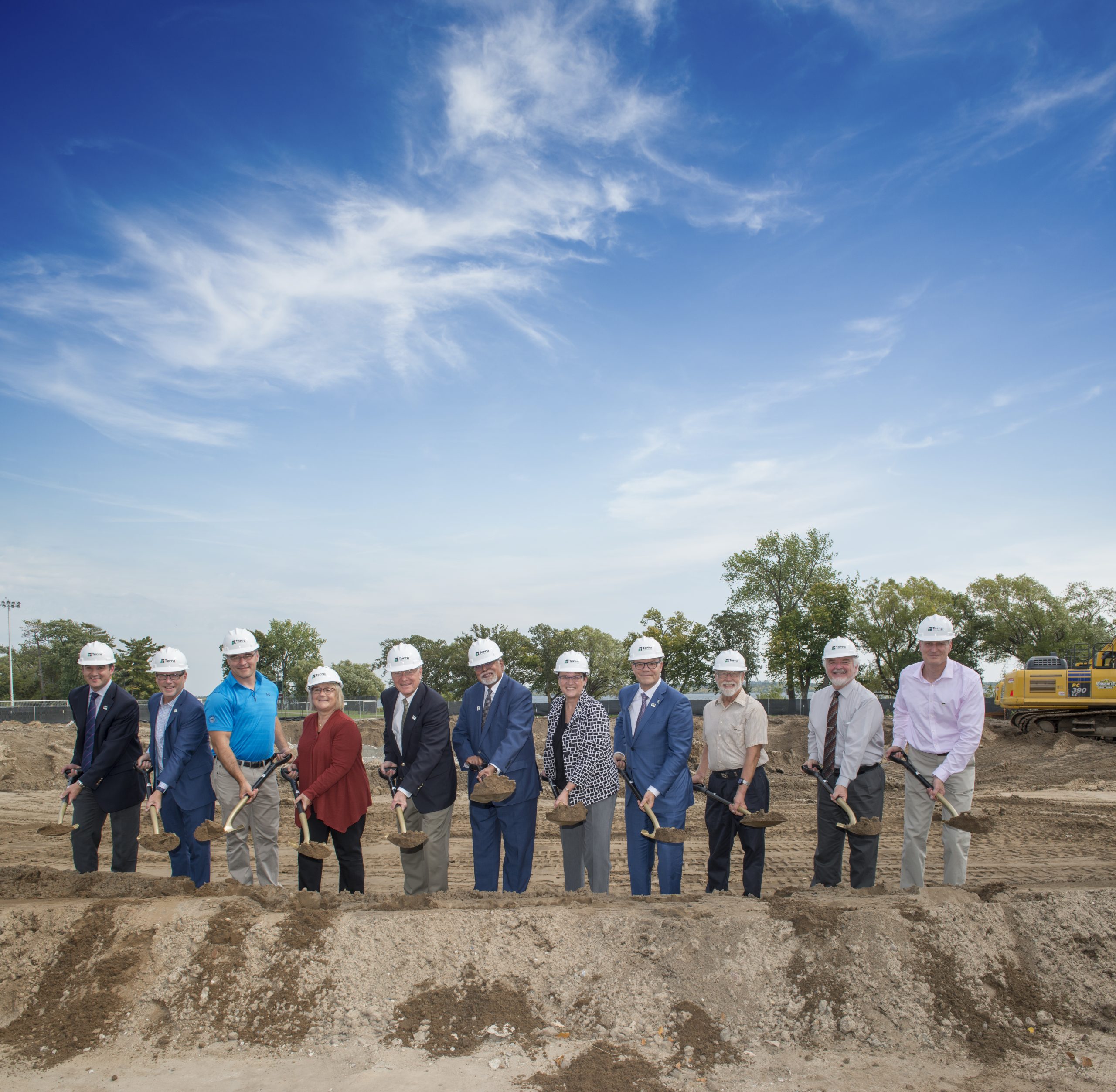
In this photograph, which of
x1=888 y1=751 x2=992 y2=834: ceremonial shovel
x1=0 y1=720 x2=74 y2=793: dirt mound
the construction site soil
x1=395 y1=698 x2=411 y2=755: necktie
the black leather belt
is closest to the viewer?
the construction site soil

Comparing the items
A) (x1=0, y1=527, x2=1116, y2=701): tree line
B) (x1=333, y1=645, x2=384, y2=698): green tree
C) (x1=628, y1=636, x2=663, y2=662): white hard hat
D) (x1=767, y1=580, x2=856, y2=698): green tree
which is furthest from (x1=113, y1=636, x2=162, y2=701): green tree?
(x1=628, y1=636, x2=663, y2=662): white hard hat

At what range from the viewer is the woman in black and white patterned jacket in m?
5.50

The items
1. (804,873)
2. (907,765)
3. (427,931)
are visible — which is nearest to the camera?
(427,931)

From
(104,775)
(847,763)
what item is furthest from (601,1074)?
(104,775)

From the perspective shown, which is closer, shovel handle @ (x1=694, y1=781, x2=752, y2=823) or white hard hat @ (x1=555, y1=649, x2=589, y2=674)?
shovel handle @ (x1=694, y1=781, x2=752, y2=823)

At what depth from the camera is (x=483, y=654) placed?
5.88 m

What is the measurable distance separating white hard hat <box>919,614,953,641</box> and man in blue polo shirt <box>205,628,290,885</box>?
182 inches

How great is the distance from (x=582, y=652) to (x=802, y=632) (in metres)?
13.2

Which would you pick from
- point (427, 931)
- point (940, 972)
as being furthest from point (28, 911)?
point (940, 972)

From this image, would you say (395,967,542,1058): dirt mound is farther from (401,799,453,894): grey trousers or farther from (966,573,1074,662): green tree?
(966,573,1074,662): green tree

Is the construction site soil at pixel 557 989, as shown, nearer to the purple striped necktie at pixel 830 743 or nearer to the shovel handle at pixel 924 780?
the shovel handle at pixel 924 780

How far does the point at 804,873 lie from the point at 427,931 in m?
5.36

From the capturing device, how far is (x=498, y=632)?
52.7 metres

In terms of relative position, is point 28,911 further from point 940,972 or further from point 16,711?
point 16,711
